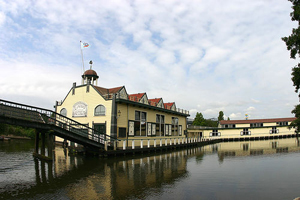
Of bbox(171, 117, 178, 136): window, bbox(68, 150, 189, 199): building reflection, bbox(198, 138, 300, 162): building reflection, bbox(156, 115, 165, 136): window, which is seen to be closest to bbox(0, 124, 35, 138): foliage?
bbox(171, 117, 178, 136): window

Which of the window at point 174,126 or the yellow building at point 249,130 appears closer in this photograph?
the window at point 174,126

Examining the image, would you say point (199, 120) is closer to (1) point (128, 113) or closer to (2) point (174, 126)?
(2) point (174, 126)

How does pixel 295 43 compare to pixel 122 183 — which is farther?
pixel 122 183

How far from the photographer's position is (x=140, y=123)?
32.7 metres

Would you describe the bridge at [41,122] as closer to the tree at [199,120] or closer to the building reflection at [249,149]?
the building reflection at [249,149]

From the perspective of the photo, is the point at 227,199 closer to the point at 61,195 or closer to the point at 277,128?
the point at 61,195

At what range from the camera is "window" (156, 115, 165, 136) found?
123 ft

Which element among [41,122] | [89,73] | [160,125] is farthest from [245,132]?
[41,122]

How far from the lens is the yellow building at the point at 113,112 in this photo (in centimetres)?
2800

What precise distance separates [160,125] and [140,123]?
21.2 feet

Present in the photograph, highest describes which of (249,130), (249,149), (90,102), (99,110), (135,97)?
(135,97)

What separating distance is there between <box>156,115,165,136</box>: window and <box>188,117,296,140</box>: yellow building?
26.1 m

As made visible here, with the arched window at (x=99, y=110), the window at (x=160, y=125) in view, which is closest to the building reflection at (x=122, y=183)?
the arched window at (x=99, y=110)

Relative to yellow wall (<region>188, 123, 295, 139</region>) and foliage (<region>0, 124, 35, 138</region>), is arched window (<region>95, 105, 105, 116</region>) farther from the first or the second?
yellow wall (<region>188, 123, 295, 139</region>)
